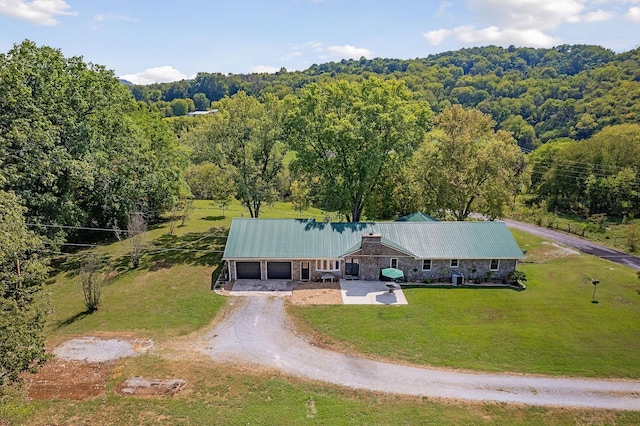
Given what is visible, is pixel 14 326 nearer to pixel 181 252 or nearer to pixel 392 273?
pixel 392 273

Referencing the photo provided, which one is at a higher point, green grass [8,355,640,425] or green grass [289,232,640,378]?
green grass [289,232,640,378]

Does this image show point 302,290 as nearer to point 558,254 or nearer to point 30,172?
point 30,172

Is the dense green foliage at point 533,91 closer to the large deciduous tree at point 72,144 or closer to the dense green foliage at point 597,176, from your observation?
the dense green foliage at point 597,176

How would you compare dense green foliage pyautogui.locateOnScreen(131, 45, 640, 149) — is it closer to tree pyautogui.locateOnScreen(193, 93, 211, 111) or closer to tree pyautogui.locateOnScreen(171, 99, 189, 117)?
tree pyautogui.locateOnScreen(193, 93, 211, 111)

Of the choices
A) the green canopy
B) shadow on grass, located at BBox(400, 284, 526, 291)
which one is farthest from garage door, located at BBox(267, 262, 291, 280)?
shadow on grass, located at BBox(400, 284, 526, 291)

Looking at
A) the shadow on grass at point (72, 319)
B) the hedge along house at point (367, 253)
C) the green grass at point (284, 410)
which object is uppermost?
the hedge along house at point (367, 253)

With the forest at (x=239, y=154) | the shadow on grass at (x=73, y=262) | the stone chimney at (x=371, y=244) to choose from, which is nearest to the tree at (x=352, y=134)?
the forest at (x=239, y=154)
